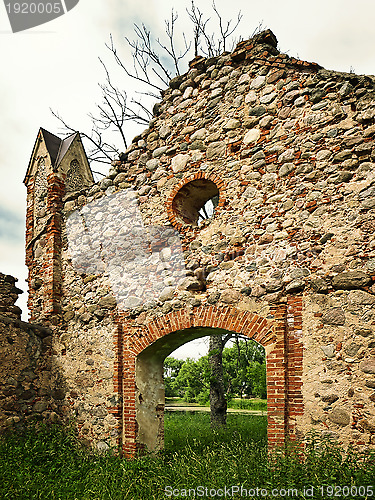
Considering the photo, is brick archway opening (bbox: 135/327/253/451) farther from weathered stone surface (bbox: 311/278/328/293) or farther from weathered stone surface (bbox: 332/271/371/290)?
Answer: weathered stone surface (bbox: 332/271/371/290)

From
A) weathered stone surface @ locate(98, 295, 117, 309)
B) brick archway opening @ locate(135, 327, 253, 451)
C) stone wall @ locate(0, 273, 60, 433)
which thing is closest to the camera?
brick archway opening @ locate(135, 327, 253, 451)

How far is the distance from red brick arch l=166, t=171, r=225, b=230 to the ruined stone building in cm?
2

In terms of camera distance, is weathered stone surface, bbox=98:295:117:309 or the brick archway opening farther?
weathered stone surface, bbox=98:295:117:309

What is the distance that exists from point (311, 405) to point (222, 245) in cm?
236

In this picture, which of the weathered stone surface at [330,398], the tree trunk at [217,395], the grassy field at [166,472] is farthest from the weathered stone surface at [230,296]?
the tree trunk at [217,395]

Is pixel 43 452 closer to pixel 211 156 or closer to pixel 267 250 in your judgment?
pixel 267 250

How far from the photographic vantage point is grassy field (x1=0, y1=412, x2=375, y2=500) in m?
4.16

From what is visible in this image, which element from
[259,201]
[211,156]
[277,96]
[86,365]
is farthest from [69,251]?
[277,96]

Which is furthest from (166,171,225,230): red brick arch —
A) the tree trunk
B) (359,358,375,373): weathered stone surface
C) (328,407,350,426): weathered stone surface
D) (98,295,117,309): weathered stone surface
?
the tree trunk

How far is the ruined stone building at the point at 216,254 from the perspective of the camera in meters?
4.95

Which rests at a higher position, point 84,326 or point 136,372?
point 84,326

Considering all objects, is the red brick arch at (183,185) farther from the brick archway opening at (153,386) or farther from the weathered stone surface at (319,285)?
the weathered stone surface at (319,285)

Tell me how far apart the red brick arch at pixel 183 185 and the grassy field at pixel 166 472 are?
3.20 m

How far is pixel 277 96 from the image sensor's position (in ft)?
19.4
